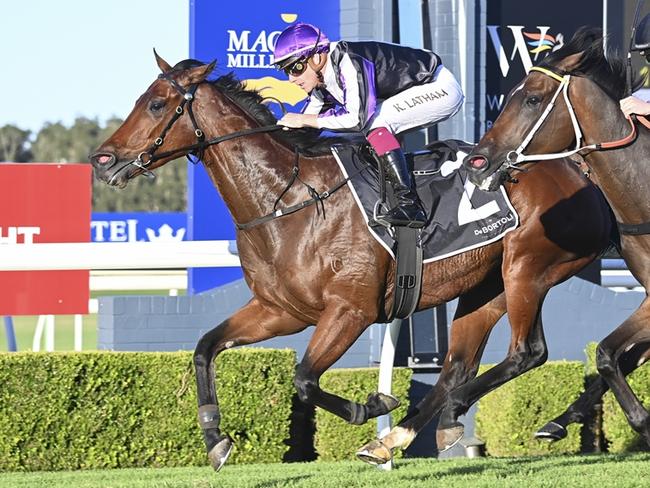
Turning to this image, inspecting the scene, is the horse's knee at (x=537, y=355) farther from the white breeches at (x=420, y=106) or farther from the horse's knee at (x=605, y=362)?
the white breeches at (x=420, y=106)

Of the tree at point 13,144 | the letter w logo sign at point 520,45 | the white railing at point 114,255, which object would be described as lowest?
the white railing at point 114,255

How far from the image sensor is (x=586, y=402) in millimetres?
6184

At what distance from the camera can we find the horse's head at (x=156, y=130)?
5562 mm

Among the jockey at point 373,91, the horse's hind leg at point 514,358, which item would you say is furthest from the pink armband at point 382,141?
the horse's hind leg at point 514,358

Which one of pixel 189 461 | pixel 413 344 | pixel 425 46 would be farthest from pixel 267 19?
pixel 189 461

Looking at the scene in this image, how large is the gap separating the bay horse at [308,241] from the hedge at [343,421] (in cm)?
178

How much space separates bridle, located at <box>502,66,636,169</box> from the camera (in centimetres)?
557

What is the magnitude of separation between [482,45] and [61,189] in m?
3.06

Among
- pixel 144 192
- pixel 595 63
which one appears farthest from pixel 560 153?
pixel 144 192

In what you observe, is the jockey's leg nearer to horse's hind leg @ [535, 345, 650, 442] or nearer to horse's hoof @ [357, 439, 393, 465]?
horse's hoof @ [357, 439, 393, 465]

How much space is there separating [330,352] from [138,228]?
10.2 m

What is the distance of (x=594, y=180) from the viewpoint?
6.27 metres

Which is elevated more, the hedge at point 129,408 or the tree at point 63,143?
the tree at point 63,143

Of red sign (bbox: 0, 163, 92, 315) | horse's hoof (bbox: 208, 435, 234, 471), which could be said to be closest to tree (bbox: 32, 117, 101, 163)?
Result: red sign (bbox: 0, 163, 92, 315)
